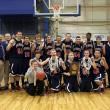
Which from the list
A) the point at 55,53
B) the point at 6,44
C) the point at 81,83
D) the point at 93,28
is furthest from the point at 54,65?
the point at 93,28

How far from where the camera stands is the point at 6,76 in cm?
962

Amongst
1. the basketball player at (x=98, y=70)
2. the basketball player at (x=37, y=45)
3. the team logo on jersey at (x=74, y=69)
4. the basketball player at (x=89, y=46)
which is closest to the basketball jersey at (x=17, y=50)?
the basketball player at (x=37, y=45)

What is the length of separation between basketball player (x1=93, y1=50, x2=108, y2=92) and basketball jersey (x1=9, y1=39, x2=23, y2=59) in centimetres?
215

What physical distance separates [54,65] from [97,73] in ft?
4.16

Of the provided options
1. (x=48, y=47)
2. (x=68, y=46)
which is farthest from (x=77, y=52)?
(x=48, y=47)

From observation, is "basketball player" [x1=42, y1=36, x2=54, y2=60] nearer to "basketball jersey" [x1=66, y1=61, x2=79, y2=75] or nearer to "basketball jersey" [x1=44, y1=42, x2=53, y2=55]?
"basketball jersey" [x1=44, y1=42, x2=53, y2=55]

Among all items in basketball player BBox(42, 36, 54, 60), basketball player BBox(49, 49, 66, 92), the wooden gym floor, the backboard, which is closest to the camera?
the wooden gym floor

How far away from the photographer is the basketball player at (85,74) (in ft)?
30.6

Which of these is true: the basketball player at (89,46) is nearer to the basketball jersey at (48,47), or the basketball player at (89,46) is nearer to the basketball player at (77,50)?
the basketball player at (77,50)

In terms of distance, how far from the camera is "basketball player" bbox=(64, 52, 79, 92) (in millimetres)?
9367

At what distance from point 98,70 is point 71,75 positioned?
0.80m

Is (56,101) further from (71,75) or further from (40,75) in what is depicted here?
(71,75)

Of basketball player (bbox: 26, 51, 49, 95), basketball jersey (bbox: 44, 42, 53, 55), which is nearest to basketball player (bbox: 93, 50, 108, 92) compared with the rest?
basketball jersey (bbox: 44, 42, 53, 55)

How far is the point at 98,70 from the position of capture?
31.0 ft
